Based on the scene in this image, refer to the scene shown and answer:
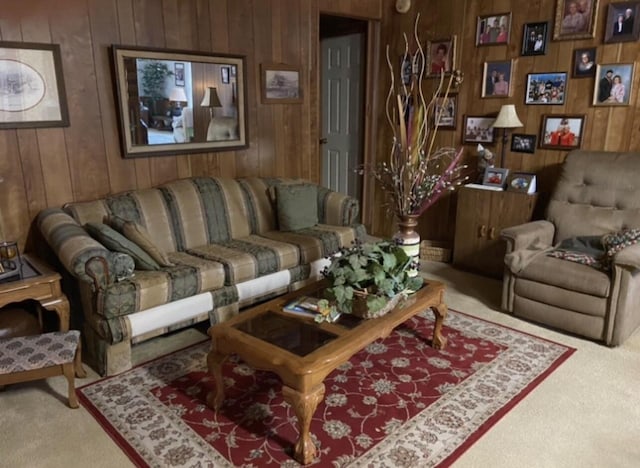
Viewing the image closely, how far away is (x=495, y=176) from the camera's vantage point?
4.12 meters

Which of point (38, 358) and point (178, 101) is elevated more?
point (178, 101)

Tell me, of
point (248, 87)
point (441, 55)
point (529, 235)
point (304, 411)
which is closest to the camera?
point (304, 411)

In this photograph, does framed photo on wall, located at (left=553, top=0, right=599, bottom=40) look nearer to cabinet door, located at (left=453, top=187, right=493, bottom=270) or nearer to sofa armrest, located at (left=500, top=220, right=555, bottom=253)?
cabinet door, located at (left=453, top=187, right=493, bottom=270)

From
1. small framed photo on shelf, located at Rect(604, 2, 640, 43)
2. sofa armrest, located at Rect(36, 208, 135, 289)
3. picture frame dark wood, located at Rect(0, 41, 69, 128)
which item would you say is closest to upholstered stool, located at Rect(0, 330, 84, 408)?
sofa armrest, located at Rect(36, 208, 135, 289)

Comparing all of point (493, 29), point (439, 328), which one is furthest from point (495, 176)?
point (439, 328)

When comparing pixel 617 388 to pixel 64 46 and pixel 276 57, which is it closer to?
pixel 276 57

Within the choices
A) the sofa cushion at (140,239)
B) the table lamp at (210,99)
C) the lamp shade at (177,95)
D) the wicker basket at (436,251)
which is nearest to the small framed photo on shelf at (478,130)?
the wicker basket at (436,251)

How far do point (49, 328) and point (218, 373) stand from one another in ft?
4.54

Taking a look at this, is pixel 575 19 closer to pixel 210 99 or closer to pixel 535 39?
pixel 535 39

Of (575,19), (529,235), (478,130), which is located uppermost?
(575,19)

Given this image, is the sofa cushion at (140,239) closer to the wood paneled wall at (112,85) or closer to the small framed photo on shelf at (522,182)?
the wood paneled wall at (112,85)

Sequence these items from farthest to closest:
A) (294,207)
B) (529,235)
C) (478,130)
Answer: (478,130) → (294,207) → (529,235)

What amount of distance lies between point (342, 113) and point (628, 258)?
132 inches

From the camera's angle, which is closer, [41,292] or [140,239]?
[41,292]
